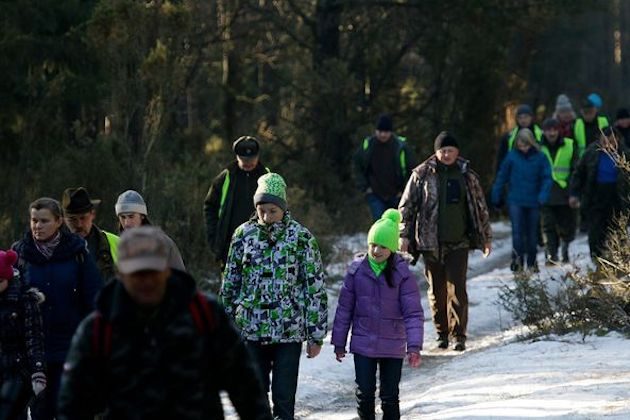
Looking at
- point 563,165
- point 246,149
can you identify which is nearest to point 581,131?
point 563,165

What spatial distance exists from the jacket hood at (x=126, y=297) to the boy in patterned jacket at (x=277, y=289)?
3.32 meters

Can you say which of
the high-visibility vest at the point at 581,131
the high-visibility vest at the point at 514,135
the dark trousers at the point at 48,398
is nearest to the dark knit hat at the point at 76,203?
the dark trousers at the point at 48,398

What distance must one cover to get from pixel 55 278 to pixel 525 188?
29.4 ft

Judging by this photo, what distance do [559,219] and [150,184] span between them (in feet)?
17.7

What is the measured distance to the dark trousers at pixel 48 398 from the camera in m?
7.57

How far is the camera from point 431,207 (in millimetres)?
11781

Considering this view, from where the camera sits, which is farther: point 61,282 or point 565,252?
point 565,252

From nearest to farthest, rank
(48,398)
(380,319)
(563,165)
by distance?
(48,398) → (380,319) → (563,165)

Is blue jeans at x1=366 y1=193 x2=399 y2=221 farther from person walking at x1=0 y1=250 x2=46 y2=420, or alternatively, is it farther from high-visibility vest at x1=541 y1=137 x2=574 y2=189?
person walking at x1=0 y1=250 x2=46 y2=420

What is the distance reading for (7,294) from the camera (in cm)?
722

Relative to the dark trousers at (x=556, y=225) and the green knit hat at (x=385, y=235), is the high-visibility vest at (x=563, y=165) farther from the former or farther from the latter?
the green knit hat at (x=385, y=235)

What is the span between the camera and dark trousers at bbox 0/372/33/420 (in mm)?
7227

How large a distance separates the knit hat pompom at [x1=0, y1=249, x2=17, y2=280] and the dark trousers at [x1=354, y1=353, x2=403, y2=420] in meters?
2.22

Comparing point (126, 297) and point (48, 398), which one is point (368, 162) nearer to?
point (48, 398)
